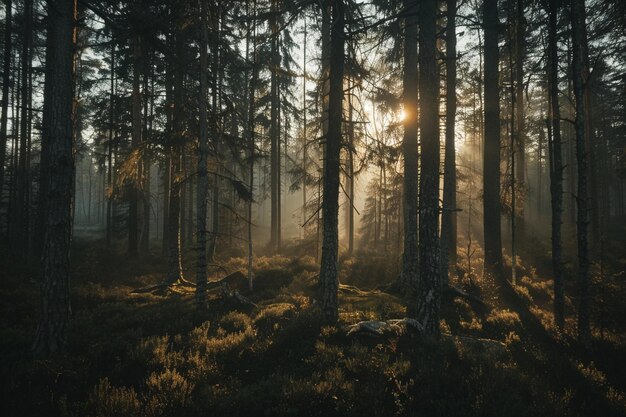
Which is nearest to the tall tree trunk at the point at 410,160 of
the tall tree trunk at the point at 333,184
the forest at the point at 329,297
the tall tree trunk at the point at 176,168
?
the forest at the point at 329,297

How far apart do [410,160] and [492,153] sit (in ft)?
14.1

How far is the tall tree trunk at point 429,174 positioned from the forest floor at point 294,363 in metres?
0.93

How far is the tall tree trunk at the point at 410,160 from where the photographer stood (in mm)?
12898

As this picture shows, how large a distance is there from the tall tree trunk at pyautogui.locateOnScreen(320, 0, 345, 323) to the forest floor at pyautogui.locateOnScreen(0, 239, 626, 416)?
2.39 feet

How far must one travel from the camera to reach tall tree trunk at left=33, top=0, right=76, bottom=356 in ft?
21.6

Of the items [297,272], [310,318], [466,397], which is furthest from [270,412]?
[297,272]

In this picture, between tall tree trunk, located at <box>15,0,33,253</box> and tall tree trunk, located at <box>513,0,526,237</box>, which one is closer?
tall tree trunk, located at <box>513,0,526,237</box>

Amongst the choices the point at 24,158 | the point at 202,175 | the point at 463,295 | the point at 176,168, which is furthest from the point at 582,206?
the point at 24,158

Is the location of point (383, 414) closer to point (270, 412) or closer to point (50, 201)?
point (270, 412)

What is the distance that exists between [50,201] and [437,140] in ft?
27.9

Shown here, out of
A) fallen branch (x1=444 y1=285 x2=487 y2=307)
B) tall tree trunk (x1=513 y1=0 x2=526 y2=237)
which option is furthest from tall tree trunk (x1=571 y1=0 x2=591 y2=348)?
fallen branch (x1=444 y1=285 x2=487 y2=307)

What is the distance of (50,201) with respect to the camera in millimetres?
6594

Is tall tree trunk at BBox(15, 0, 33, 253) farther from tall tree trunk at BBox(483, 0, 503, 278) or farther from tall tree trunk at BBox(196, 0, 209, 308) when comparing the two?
tall tree trunk at BBox(483, 0, 503, 278)

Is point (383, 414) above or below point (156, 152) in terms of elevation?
below
